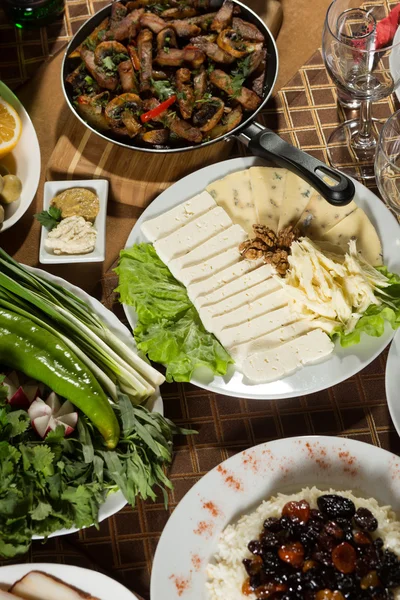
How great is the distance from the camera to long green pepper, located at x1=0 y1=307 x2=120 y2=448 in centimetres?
207

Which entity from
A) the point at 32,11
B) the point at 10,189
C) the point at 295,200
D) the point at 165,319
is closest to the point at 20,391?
the point at 165,319

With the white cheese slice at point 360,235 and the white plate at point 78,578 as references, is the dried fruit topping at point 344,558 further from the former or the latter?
the white cheese slice at point 360,235

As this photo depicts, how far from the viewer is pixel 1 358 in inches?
83.7

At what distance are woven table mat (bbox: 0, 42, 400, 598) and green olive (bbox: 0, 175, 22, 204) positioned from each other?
0.75 m

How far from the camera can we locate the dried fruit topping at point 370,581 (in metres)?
1.90

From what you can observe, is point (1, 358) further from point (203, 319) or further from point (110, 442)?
point (203, 319)

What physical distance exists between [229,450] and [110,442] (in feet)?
1.25

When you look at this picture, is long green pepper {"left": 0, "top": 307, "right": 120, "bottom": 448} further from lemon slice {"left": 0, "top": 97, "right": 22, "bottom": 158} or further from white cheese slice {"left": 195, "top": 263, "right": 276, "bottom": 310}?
lemon slice {"left": 0, "top": 97, "right": 22, "bottom": 158}

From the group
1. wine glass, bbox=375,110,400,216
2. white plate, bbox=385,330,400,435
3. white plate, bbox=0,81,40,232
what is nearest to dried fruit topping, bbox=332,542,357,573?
white plate, bbox=385,330,400,435

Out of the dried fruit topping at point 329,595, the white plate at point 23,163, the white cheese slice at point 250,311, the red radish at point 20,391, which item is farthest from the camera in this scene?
the white plate at point 23,163

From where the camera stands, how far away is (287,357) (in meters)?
2.14

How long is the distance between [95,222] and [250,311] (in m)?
0.55

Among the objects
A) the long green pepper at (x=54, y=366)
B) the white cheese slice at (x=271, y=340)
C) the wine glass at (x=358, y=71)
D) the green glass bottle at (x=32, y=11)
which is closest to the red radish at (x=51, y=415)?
the long green pepper at (x=54, y=366)

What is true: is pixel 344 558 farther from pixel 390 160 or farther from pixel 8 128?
pixel 8 128
